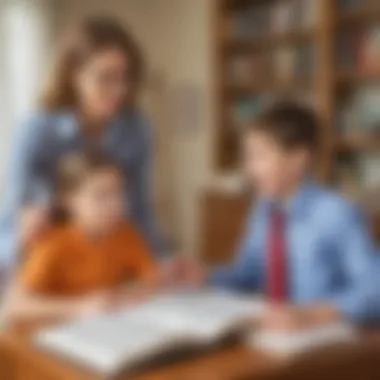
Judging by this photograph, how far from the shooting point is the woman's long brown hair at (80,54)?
1497 millimetres

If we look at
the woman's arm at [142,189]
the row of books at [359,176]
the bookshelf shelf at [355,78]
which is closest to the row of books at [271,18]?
the bookshelf shelf at [355,78]

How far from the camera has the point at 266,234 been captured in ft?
4.73

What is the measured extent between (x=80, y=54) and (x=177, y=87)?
1.85 metres

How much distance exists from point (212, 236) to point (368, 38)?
0.97 metres

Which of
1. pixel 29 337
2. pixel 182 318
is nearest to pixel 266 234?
pixel 182 318

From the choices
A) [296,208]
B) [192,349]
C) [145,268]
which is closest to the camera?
[192,349]

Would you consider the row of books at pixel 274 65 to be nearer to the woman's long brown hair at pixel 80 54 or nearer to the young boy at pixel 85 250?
the woman's long brown hair at pixel 80 54

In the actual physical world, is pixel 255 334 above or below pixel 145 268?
below

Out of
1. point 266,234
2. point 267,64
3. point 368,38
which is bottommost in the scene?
point 266,234

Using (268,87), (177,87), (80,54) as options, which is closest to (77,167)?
(80,54)

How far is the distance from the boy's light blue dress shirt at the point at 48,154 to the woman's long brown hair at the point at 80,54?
0.12 feet

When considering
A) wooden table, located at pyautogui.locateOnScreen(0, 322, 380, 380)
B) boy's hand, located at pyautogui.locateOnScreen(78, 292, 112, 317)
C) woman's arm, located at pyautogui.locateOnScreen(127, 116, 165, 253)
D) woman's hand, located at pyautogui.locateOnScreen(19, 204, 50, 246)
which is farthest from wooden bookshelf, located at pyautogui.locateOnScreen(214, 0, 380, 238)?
wooden table, located at pyautogui.locateOnScreen(0, 322, 380, 380)

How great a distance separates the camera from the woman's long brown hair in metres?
1.50

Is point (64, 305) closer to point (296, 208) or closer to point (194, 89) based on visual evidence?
point (296, 208)
